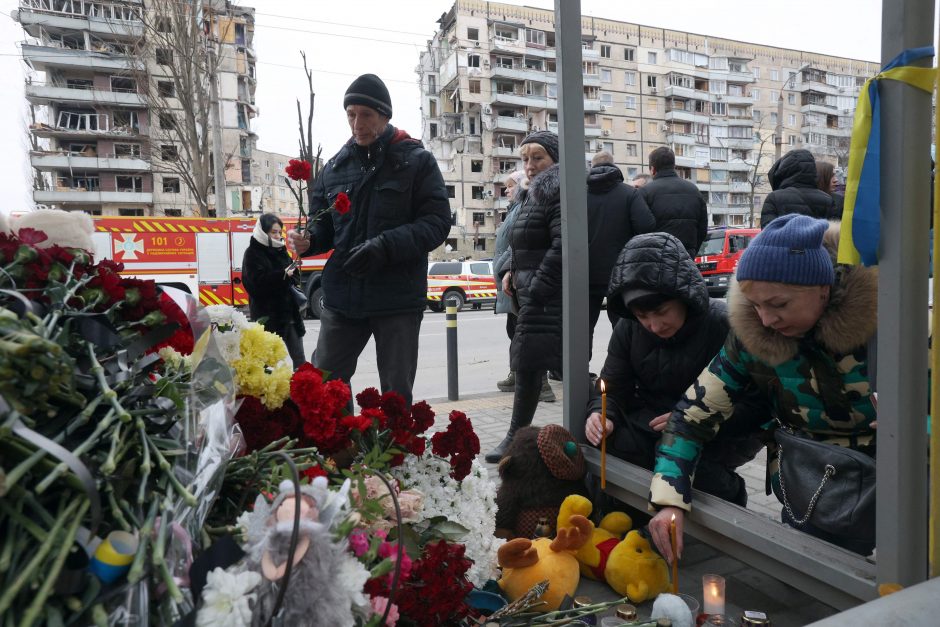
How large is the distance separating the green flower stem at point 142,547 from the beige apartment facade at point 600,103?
2074 inches

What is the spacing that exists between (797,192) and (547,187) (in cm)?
198

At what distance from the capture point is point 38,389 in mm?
816

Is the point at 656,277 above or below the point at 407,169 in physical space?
below

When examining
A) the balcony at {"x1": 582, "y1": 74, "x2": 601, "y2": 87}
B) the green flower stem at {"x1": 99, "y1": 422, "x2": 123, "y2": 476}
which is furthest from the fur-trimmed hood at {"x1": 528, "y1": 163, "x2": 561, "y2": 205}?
Answer: the balcony at {"x1": 582, "y1": 74, "x2": 601, "y2": 87}

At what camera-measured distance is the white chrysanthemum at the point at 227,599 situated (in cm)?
82

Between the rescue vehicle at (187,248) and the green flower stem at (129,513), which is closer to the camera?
the green flower stem at (129,513)

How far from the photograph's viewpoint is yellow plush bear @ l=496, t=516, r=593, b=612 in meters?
1.94

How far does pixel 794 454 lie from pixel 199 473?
1688mm

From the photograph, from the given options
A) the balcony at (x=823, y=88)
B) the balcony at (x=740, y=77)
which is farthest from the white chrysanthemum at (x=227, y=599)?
the balcony at (x=740, y=77)

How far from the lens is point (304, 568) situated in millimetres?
917

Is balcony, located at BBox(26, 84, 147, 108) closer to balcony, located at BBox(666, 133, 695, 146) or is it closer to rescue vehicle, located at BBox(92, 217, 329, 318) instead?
rescue vehicle, located at BBox(92, 217, 329, 318)

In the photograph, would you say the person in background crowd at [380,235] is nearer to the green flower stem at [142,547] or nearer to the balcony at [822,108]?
the green flower stem at [142,547]

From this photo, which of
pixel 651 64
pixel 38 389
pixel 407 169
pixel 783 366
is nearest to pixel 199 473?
pixel 38 389

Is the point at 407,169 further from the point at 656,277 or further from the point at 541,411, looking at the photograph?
the point at 541,411
